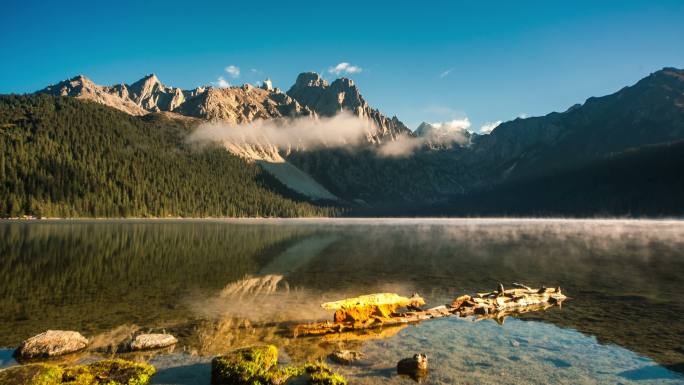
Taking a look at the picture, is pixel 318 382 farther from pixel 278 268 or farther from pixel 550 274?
pixel 550 274

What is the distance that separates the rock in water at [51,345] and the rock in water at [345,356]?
1327cm

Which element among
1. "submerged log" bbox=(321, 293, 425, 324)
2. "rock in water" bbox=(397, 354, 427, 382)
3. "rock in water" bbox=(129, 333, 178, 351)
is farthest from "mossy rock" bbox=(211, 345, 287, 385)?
"submerged log" bbox=(321, 293, 425, 324)

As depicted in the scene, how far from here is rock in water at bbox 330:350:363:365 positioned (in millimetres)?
19656

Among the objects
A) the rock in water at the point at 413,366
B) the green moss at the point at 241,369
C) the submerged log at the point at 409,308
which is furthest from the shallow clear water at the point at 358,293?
the submerged log at the point at 409,308

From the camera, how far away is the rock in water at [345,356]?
64.5 ft

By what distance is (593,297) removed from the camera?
1432 inches

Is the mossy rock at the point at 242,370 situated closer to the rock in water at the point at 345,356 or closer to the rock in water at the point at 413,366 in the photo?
the rock in water at the point at 345,356

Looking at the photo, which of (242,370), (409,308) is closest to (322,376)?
(242,370)

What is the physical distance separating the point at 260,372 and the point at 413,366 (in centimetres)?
687

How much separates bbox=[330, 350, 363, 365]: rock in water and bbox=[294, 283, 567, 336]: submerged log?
→ 173 inches

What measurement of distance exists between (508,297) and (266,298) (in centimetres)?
2031

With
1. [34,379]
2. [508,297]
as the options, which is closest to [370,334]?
[508,297]

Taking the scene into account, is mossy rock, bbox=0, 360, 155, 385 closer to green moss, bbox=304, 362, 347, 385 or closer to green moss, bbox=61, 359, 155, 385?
green moss, bbox=61, 359, 155, 385

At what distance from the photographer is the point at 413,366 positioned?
18.3 metres
